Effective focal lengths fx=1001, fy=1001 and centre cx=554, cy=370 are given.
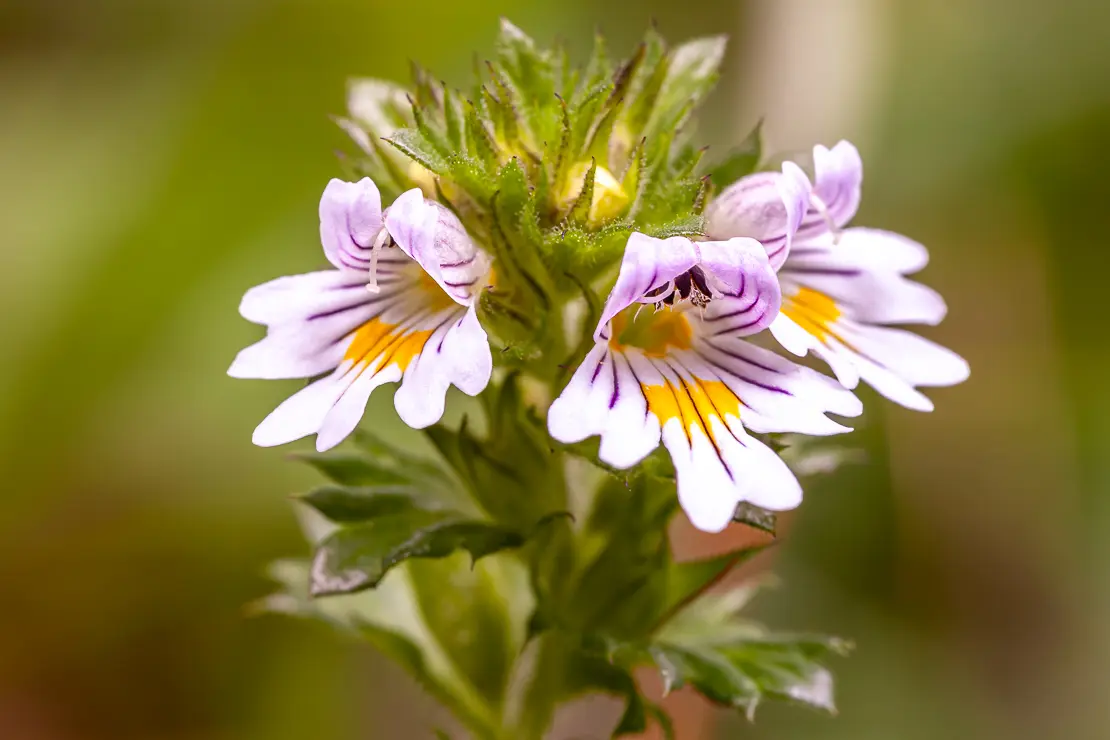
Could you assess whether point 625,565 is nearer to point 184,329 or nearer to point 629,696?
point 629,696

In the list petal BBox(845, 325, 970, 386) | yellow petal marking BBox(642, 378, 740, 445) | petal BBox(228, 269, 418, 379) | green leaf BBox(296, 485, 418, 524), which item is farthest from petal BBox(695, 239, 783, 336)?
green leaf BBox(296, 485, 418, 524)

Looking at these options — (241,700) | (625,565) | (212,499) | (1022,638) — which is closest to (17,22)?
(212,499)

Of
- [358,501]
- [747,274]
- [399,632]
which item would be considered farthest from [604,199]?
[399,632]

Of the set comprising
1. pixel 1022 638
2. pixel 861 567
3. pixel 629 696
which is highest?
pixel 629 696

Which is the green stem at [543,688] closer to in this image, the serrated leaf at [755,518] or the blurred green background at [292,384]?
the serrated leaf at [755,518]

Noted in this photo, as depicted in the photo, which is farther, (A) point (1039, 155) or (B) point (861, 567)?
(A) point (1039, 155)

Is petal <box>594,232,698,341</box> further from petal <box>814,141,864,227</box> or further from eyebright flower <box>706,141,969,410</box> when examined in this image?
petal <box>814,141,864,227</box>

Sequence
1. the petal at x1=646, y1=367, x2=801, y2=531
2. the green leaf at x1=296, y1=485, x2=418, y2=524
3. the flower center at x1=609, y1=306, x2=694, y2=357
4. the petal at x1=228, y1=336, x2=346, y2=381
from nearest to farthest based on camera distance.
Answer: the petal at x1=646, y1=367, x2=801, y2=531
the petal at x1=228, y1=336, x2=346, y2=381
the flower center at x1=609, y1=306, x2=694, y2=357
the green leaf at x1=296, y1=485, x2=418, y2=524
